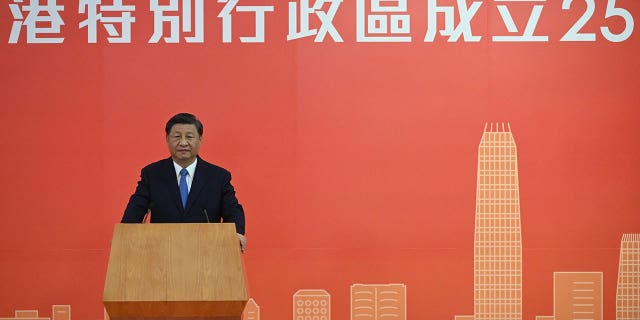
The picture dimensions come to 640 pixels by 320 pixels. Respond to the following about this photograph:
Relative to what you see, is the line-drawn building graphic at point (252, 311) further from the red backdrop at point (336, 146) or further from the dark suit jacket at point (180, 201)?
the dark suit jacket at point (180, 201)

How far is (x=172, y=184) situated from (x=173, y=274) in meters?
0.81

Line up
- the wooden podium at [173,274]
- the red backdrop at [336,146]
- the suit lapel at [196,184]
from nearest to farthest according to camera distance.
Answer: the wooden podium at [173,274] < the suit lapel at [196,184] < the red backdrop at [336,146]

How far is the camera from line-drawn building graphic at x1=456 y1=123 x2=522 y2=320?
14.1ft

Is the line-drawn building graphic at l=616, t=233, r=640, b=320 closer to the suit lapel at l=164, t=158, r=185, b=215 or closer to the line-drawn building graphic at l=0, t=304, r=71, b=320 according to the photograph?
the suit lapel at l=164, t=158, r=185, b=215

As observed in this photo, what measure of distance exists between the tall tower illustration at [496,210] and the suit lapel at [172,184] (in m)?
1.82

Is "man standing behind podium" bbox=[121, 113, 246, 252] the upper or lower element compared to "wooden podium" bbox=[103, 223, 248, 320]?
upper

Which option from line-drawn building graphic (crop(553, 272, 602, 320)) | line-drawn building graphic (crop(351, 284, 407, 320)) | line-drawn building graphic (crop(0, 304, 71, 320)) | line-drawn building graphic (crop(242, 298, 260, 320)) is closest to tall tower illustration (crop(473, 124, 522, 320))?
line-drawn building graphic (crop(553, 272, 602, 320))

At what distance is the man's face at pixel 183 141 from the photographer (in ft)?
10.8

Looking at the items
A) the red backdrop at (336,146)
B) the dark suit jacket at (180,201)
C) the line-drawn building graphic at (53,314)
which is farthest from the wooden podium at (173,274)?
the line-drawn building graphic at (53,314)

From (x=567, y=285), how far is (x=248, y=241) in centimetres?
182

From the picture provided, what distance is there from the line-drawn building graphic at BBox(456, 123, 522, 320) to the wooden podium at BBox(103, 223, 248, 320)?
2.04m

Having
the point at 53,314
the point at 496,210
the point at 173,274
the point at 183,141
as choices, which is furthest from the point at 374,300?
the point at 173,274

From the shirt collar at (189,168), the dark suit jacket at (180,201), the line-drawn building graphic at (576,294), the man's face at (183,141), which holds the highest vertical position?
the man's face at (183,141)

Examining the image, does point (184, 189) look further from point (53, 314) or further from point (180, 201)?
point (53, 314)
